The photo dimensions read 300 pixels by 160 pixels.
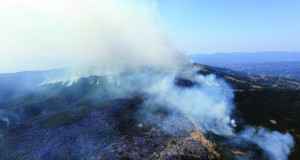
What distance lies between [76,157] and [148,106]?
4268 centimetres

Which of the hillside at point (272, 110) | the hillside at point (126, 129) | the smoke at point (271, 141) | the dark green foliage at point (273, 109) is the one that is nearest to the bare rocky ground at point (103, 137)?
the hillside at point (126, 129)

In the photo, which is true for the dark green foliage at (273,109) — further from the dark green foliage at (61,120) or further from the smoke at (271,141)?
the dark green foliage at (61,120)

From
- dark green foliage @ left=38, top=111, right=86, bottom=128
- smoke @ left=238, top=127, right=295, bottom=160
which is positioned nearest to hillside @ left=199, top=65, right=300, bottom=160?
smoke @ left=238, top=127, right=295, bottom=160

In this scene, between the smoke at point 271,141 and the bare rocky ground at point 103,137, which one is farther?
the bare rocky ground at point 103,137

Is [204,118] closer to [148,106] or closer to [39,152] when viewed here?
[148,106]

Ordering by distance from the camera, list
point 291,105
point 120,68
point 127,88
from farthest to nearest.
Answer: point 120,68
point 127,88
point 291,105

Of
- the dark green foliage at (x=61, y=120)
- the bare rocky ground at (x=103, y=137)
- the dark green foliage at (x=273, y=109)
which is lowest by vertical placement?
the bare rocky ground at (x=103, y=137)

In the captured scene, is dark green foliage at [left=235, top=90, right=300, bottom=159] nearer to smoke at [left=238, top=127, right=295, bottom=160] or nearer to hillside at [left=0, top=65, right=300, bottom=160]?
hillside at [left=0, top=65, right=300, bottom=160]

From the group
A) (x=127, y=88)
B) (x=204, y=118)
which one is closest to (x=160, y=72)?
(x=127, y=88)

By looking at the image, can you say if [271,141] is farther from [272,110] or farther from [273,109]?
[273,109]

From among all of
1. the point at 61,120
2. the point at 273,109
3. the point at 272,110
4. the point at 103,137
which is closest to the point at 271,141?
the point at 272,110

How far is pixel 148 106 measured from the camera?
82.4 m

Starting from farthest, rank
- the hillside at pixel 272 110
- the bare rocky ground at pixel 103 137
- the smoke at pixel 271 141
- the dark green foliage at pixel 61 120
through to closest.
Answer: the dark green foliage at pixel 61 120 → the hillside at pixel 272 110 → the bare rocky ground at pixel 103 137 → the smoke at pixel 271 141

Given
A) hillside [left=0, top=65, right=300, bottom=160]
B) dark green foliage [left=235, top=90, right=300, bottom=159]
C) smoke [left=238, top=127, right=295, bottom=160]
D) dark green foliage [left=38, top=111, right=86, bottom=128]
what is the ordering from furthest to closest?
dark green foliage [left=38, top=111, right=86, bottom=128] < dark green foliage [left=235, top=90, right=300, bottom=159] < hillside [left=0, top=65, right=300, bottom=160] < smoke [left=238, top=127, right=295, bottom=160]
